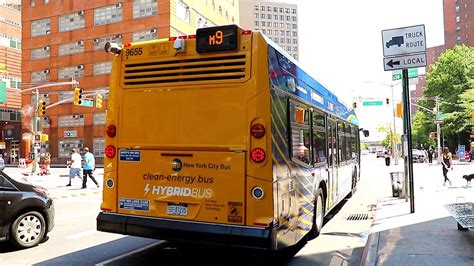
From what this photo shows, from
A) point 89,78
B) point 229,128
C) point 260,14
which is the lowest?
point 229,128

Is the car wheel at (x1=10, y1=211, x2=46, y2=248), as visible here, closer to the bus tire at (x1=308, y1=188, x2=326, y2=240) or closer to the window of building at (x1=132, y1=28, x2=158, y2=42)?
the bus tire at (x1=308, y1=188, x2=326, y2=240)

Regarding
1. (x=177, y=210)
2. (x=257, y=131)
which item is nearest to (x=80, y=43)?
(x=177, y=210)

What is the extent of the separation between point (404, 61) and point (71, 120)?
51199mm

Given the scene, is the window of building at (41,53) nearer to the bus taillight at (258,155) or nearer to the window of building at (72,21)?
the window of building at (72,21)

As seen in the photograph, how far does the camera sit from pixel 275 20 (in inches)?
6919

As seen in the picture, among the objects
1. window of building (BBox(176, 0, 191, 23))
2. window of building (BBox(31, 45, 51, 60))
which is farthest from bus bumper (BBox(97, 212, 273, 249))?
window of building (BBox(31, 45, 51, 60))

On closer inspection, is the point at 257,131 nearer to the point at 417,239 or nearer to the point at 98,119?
the point at 417,239

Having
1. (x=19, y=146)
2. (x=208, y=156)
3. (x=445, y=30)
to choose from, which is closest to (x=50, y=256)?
(x=208, y=156)

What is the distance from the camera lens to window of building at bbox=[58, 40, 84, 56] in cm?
5519

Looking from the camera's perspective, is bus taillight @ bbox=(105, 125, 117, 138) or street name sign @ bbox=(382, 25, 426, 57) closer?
bus taillight @ bbox=(105, 125, 117, 138)

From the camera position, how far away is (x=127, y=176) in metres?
6.07

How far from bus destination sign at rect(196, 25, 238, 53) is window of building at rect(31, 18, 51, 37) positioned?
58755 millimetres

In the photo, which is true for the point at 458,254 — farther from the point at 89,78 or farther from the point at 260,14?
the point at 260,14

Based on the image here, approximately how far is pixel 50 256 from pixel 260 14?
173m
